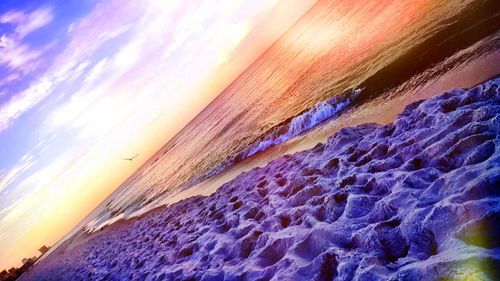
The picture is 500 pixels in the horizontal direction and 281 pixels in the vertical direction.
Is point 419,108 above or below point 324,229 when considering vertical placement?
below

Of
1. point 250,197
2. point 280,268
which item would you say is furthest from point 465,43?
point 280,268

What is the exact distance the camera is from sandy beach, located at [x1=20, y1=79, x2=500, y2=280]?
10.1 feet

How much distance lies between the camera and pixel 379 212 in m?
4.28

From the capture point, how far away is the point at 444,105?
6.37 m

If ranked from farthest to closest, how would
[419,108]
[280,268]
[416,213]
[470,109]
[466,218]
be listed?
1. [419,108]
2. [470,109]
3. [280,268]
4. [416,213]
5. [466,218]

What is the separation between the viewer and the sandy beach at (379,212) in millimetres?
3092

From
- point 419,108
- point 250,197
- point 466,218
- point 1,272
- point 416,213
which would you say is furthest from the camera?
point 1,272

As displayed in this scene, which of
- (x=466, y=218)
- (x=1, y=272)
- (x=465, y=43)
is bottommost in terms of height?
(x=465, y=43)

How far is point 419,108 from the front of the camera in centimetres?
696

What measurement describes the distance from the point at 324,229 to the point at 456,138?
2.27 m

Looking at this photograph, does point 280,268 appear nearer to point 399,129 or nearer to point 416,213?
point 416,213

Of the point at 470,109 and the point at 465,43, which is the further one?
the point at 465,43

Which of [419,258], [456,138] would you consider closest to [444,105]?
[456,138]

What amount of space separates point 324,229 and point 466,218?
69.0 inches
